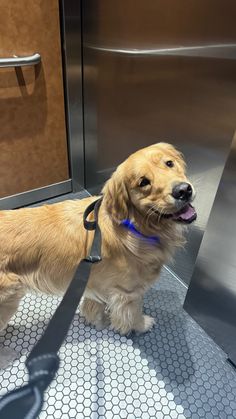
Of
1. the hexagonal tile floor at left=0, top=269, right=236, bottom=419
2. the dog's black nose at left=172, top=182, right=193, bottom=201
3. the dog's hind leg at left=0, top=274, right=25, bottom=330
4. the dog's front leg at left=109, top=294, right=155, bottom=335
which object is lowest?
the hexagonal tile floor at left=0, top=269, right=236, bottom=419

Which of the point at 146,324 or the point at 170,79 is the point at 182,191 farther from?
the point at 146,324

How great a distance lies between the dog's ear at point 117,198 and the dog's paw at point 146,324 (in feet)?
1.98

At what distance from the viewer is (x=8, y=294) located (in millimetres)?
1099

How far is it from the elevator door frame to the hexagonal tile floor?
86 cm

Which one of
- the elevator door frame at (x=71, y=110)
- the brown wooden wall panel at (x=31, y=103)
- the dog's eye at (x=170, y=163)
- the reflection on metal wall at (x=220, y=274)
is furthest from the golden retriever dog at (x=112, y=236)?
the elevator door frame at (x=71, y=110)

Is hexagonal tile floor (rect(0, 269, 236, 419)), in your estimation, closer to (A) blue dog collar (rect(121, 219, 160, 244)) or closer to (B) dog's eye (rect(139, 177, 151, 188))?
(A) blue dog collar (rect(121, 219, 160, 244))

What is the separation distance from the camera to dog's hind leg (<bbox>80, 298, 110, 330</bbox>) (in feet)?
4.59

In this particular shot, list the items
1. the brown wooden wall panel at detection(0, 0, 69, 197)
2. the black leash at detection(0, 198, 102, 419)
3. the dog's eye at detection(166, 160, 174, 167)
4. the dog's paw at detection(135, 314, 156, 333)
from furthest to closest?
the brown wooden wall panel at detection(0, 0, 69, 197) < the dog's paw at detection(135, 314, 156, 333) < the dog's eye at detection(166, 160, 174, 167) < the black leash at detection(0, 198, 102, 419)

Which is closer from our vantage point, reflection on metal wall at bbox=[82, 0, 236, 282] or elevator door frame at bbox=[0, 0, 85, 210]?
reflection on metal wall at bbox=[82, 0, 236, 282]

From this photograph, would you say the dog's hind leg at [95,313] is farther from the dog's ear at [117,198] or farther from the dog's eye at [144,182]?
the dog's eye at [144,182]

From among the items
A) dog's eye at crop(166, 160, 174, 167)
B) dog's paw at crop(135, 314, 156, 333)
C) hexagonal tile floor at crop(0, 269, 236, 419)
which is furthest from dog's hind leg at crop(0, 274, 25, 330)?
dog's eye at crop(166, 160, 174, 167)

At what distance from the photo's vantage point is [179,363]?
1287 mm

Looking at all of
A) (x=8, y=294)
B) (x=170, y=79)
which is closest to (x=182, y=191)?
(x=170, y=79)

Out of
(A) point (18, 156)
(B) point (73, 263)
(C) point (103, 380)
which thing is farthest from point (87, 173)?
(C) point (103, 380)
